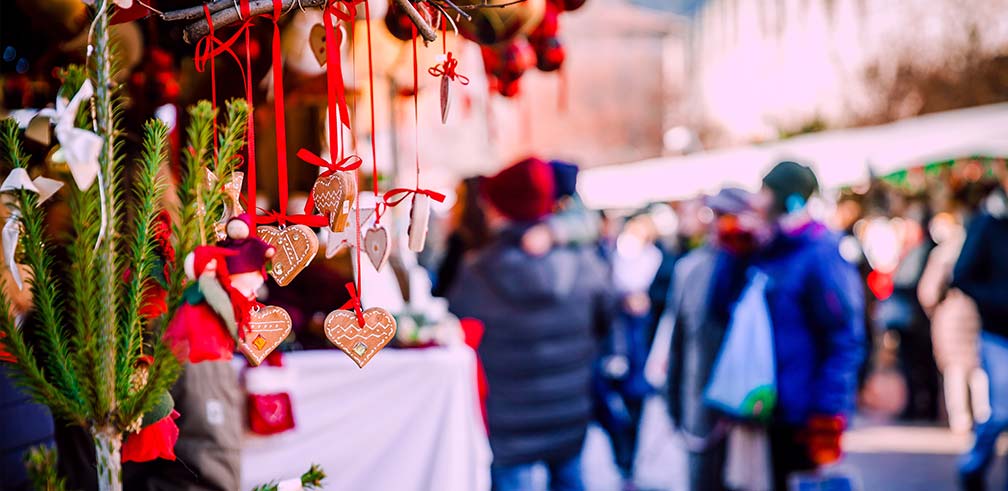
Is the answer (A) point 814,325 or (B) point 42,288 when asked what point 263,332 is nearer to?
(B) point 42,288

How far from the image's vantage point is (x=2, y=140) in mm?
1237

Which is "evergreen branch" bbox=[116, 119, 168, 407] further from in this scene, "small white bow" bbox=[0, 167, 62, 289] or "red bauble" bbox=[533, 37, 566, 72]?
"red bauble" bbox=[533, 37, 566, 72]

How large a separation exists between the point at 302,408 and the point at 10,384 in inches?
35.7

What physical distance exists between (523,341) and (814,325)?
3.54 ft

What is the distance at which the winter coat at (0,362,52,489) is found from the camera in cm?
193

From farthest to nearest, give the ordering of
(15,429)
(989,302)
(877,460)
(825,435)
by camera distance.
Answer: (877,460) → (989,302) → (825,435) → (15,429)

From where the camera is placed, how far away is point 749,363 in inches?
129

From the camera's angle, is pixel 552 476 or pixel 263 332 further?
pixel 552 476

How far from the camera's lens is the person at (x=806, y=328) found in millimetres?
3242

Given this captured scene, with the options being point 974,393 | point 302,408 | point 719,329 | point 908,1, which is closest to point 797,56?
point 908,1

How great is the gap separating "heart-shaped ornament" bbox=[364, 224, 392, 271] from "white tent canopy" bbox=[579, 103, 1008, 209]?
16.3 feet

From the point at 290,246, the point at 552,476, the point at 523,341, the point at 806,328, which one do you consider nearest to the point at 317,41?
the point at 290,246

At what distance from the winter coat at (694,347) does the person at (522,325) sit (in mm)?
444

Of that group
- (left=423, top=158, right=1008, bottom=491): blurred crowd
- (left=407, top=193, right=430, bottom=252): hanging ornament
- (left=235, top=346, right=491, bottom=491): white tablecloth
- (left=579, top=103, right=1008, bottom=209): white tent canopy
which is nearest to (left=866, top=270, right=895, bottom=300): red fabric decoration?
(left=579, top=103, right=1008, bottom=209): white tent canopy
